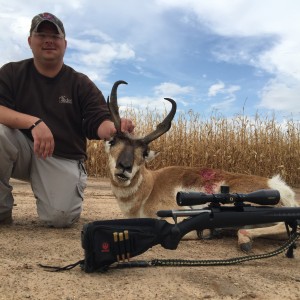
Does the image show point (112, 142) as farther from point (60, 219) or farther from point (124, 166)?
point (60, 219)

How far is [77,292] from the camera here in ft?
9.27

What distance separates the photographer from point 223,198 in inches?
129

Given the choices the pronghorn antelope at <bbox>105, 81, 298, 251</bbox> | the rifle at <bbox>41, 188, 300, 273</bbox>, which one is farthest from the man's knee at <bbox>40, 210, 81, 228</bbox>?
the rifle at <bbox>41, 188, 300, 273</bbox>

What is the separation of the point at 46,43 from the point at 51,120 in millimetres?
953

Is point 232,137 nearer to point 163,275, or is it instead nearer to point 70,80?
point 70,80

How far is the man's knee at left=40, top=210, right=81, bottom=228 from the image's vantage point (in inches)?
196

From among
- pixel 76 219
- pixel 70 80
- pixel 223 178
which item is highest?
pixel 70 80

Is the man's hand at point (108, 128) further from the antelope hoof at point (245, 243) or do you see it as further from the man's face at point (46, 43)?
the antelope hoof at point (245, 243)

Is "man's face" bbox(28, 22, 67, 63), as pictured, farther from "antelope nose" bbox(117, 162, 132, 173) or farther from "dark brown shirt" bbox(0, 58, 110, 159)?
"antelope nose" bbox(117, 162, 132, 173)

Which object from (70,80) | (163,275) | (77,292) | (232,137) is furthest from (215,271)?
(232,137)

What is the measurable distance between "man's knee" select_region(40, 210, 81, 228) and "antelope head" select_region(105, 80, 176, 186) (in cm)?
71

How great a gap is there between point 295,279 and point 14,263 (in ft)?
7.71

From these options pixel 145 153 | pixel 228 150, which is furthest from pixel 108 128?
pixel 228 150

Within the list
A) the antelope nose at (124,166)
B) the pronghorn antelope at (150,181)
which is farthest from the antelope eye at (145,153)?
the antelope nose at (124,166)
